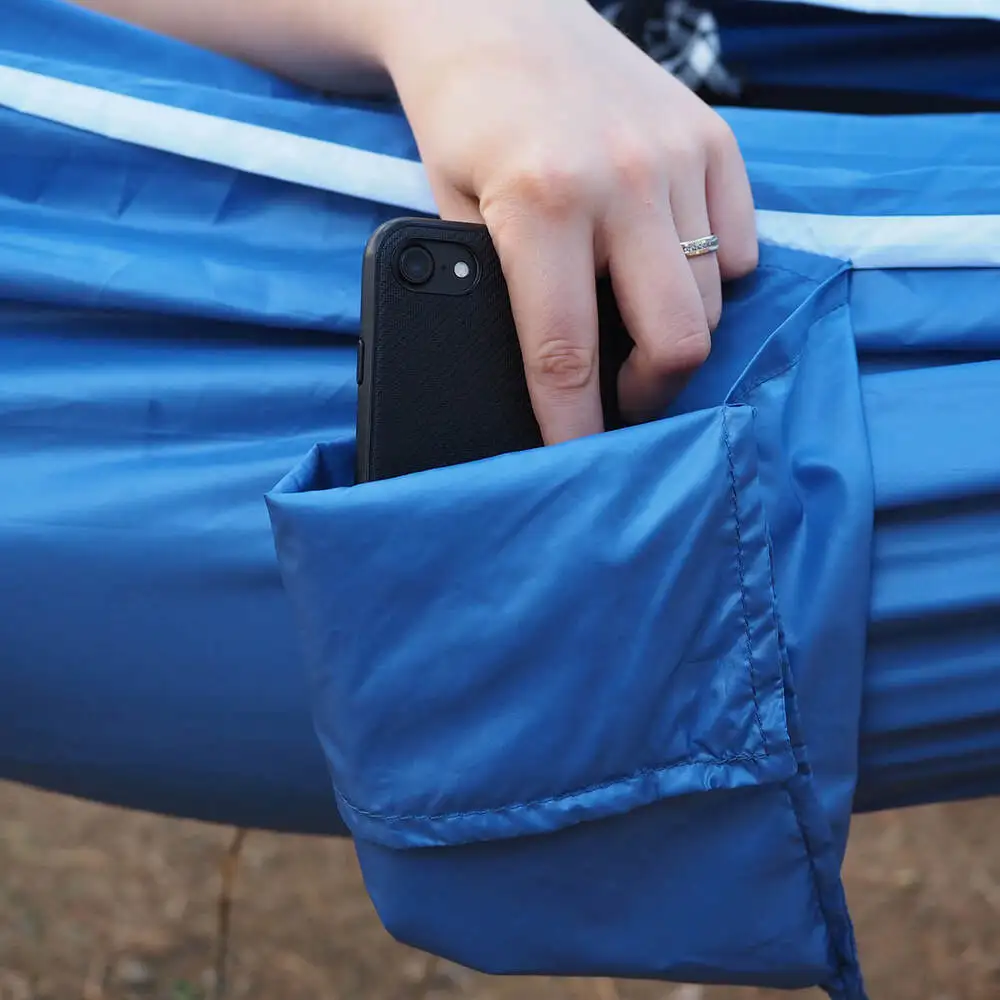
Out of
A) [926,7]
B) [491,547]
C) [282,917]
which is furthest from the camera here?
[282,917]

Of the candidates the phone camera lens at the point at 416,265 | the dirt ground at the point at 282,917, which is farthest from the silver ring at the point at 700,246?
the dirt ground at the point at 282,917

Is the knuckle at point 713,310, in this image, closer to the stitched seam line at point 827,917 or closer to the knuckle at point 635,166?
the knuckle at point 635,166

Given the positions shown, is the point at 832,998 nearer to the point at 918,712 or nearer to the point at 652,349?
the point at 918,712

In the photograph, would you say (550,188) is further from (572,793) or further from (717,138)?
(572,793)

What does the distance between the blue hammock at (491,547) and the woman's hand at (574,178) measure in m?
0.04

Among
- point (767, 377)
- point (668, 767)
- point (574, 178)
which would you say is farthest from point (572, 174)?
point (668, 767)

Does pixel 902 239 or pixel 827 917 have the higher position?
pixel 902 239

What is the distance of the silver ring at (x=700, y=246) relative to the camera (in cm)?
48

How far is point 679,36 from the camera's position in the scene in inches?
26.1

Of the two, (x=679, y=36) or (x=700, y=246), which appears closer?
(x=700, y=246)

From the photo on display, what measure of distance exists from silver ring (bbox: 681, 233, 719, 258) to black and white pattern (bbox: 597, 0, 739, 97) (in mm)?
227

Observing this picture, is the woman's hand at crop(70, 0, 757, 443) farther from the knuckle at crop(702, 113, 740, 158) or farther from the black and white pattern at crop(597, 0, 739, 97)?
the black and white pattern at crop(597, 0, 739, 97)

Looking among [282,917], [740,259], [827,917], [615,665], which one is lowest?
[282,917]

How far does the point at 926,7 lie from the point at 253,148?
0.37 meters
